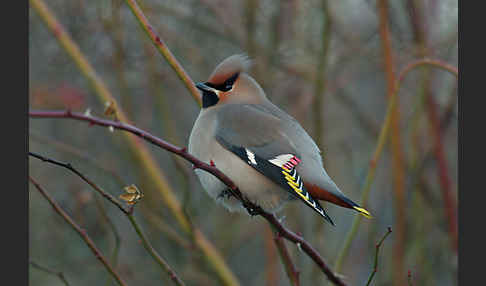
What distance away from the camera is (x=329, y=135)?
3299mm

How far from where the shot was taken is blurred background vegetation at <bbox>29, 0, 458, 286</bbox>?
2.56 metres

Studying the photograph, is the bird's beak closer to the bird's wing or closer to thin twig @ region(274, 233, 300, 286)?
the bird's wing

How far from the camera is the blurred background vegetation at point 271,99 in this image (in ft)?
8.41

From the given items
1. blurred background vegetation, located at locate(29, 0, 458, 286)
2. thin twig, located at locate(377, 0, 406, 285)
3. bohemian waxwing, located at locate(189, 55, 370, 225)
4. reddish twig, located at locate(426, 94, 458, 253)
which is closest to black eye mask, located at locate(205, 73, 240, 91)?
bohemian waxwing, located at locate(189, 55, 370, 225)

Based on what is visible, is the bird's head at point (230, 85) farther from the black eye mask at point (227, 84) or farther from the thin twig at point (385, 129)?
the thin twig at point (385, 129)

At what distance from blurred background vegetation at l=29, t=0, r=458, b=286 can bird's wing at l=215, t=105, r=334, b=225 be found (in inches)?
31.9

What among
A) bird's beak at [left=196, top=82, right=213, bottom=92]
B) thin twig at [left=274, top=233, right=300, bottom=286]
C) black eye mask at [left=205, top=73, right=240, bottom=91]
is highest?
black eye mask at [left=205, top=73, right=240, bottom=91]

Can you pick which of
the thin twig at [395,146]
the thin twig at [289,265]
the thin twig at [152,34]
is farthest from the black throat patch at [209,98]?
the thin twig at [395,146]

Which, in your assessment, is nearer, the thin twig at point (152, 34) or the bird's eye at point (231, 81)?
the thin twig at point (152, 34)

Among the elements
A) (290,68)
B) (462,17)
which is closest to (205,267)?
(290,68)

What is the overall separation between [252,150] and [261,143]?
0.03 m

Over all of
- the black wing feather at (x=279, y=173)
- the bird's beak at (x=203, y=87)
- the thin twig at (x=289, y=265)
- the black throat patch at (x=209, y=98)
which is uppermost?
the black throat patch at (x=209, y=98)

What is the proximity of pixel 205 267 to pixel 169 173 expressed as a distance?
1.17 meters

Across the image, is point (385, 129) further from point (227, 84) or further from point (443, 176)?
point (443, 176)
